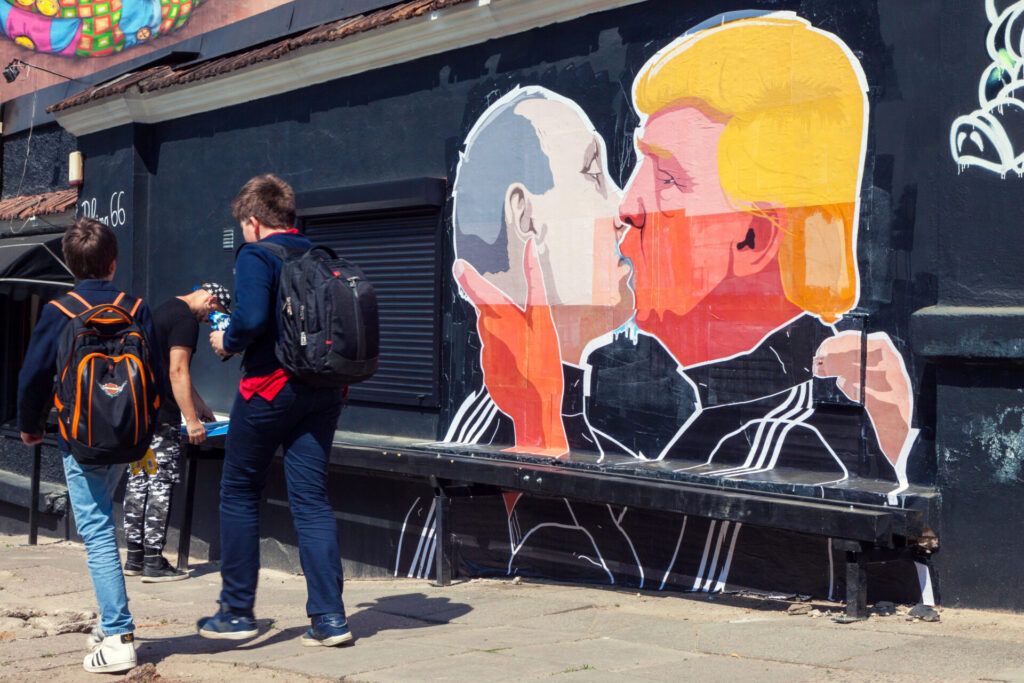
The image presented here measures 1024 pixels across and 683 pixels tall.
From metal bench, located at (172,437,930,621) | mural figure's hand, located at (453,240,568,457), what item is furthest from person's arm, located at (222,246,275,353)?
mural figure's hand, located at (453,240,568,457)

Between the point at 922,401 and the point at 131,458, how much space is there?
335 cm

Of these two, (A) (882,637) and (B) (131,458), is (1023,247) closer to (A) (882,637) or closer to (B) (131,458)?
(A) (882,637)

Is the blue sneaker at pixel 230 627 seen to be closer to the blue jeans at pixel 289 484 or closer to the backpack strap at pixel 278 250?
the blue jeans at pixel 289 484

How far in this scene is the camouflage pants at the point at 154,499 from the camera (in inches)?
317

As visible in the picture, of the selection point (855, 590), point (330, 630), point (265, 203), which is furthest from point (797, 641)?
point (265, 203)

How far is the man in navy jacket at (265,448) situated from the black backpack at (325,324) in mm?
95

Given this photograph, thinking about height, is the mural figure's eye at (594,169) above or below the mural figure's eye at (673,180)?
above

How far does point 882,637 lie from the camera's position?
5.05 meters

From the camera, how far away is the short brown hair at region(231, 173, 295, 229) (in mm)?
5418

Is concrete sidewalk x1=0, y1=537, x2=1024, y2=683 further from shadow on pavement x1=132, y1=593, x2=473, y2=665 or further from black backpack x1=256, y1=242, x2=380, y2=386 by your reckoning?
black backpack x1=256, y1=242, x2=380, y2=386

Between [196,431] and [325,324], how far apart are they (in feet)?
9.62

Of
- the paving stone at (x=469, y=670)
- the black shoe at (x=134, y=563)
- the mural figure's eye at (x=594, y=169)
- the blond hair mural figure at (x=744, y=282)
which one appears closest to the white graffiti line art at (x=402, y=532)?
the blond hair mural figure at (x=744, y=282)

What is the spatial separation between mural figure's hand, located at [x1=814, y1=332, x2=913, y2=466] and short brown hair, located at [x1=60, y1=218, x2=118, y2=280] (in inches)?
127

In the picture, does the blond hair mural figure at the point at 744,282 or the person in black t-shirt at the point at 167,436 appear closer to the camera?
the blond hair mural figure at the point at 744,282
